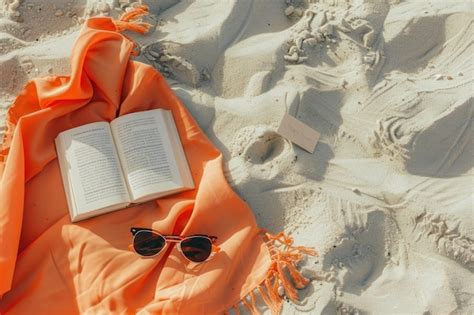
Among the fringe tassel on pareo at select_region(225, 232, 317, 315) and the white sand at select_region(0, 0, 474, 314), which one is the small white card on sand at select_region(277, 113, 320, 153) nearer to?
the white sand at select_region(0, 0, 474, 314)

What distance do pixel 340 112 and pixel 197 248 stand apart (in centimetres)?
72

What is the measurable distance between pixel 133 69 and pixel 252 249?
0.75 meters

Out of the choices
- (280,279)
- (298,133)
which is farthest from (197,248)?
(298,133)

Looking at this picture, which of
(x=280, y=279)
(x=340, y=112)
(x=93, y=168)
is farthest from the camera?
(x=340, y=112)

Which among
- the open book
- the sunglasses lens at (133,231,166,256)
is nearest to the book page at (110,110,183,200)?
the open book

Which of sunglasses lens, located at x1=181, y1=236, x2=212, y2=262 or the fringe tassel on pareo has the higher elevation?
sunglasses lens, located at x1=181, y1=236, x2=212, y2=262

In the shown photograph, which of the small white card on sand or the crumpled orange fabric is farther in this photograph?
the small white card on sand

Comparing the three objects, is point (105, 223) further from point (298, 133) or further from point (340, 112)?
point (340, 112)

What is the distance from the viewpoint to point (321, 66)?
2.09 m

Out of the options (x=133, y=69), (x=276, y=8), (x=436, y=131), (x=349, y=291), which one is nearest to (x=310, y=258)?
(x=349, y=291)

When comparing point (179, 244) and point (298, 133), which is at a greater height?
point (298, 133)

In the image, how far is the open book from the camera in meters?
1.80

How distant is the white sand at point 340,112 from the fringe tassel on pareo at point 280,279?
1.5 inches

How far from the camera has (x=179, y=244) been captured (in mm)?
1731
